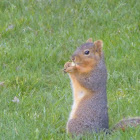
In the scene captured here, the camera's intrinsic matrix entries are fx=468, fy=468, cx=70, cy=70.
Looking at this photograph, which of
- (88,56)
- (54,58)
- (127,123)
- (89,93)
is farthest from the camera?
(54,58)

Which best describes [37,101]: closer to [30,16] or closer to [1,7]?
[30,16]

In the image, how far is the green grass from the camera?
14.0ft

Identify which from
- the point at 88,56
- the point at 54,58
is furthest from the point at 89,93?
the point at 54,58

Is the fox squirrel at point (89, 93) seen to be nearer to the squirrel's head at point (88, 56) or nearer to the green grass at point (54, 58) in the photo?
the squirrel's head at point (88, 56)

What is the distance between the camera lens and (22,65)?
5.68 meters

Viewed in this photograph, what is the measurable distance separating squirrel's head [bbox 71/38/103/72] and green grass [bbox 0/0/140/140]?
558mm

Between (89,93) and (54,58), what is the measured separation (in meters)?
1.96

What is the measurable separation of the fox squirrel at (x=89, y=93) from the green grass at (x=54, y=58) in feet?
0.43

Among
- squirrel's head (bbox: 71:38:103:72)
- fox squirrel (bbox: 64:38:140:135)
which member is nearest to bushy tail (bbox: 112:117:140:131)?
fox squirrel (bbox: 64:38:140:135)

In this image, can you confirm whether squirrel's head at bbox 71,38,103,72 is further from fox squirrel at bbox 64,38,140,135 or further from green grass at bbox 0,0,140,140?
green grass at bbox 0,0,140,140

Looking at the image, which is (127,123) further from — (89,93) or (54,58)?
(54,58)

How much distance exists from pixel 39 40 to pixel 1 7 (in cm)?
148

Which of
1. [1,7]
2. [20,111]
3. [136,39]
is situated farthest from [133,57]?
[1,7]

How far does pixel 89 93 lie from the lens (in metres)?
4.03
